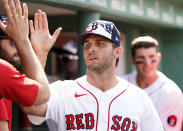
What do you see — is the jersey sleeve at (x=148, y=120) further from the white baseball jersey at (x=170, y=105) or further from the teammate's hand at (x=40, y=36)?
the white baseball jersey at (x=170, y=105)

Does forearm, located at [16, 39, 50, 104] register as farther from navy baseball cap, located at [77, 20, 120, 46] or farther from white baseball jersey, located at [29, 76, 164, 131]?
navy baseball cap, located at [77, 20, 120, 46]

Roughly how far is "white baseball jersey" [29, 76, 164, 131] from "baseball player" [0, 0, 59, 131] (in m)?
0.44

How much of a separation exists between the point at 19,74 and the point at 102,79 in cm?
100

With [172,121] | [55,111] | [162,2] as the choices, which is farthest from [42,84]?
[162,2]

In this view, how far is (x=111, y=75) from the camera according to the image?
10.0ft

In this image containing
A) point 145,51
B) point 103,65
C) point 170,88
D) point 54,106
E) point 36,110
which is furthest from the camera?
point 145,51

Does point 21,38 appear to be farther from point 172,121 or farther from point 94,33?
point 172,121

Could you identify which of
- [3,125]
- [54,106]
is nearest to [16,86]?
[3,125]

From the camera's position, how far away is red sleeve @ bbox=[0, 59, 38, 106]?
2078 millimetres

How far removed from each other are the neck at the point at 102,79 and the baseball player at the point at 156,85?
4.08 ft

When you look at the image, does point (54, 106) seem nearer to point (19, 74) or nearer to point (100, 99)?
point (100, 99)

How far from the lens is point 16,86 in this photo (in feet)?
6.87

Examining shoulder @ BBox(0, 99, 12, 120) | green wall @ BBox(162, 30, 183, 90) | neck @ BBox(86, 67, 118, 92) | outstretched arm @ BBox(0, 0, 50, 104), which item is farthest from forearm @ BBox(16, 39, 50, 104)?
green wall @ BBox(162, 30, 183, 90)

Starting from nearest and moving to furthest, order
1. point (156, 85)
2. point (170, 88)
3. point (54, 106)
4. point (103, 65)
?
point (54, 106), point (103, 65), point (170, 88), point (156, 85)
